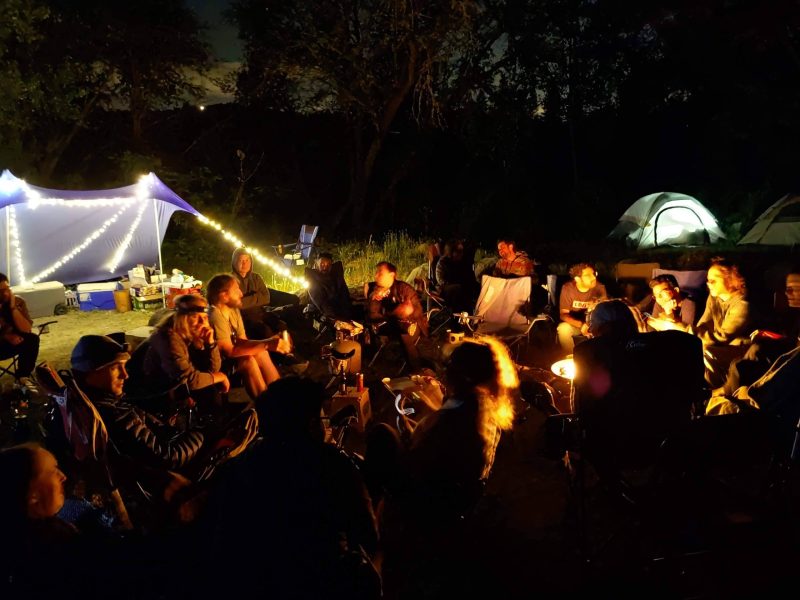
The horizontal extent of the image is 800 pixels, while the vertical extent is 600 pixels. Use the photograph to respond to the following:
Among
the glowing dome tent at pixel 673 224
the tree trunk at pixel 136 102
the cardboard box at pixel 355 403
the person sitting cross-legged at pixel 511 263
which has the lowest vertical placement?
the cardboard box at pixel 355 403

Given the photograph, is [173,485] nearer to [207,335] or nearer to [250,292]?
[207,335]

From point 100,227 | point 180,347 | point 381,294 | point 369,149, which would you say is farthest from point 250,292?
point 369,149

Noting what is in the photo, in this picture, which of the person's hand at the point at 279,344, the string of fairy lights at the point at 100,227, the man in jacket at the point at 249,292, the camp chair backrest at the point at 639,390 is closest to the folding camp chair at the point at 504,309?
the person's hand at the point at 279,344

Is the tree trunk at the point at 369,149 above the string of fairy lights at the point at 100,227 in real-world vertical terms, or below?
above

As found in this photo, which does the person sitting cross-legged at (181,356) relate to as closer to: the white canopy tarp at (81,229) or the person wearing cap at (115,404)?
the person wearing cap at (115,404)

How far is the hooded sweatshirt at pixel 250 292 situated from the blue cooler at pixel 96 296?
3.47 metres

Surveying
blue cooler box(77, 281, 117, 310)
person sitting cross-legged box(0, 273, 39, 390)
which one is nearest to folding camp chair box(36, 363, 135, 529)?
person sitting cross-legged box(0, 273, 39, 390)

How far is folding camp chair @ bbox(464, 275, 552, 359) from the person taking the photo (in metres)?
6.09

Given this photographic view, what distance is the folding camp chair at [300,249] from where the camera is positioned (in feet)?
35.1

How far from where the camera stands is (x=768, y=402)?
3.00 meters

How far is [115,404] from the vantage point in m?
2.84

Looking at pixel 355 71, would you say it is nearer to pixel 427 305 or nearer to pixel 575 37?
pixel 575 37

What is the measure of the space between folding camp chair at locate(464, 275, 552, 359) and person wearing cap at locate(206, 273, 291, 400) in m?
2.18

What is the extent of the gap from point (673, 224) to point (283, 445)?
37.2 feet
